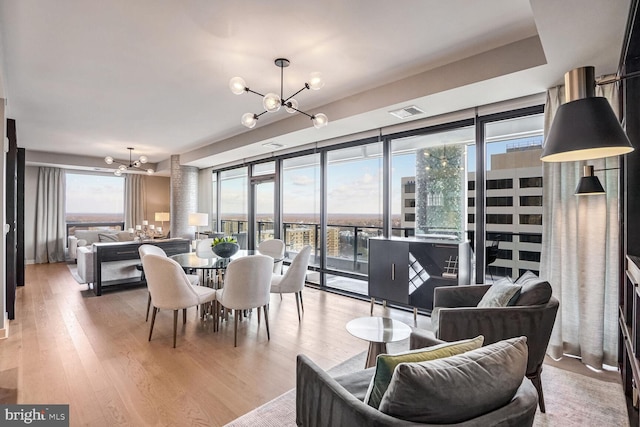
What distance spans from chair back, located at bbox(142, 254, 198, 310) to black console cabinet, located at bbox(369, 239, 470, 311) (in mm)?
2239

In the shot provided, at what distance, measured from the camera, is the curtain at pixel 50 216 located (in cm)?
789

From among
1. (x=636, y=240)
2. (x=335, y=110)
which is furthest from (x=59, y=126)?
(x=636, y=240)

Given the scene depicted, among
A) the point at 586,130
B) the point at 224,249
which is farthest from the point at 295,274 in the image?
the point at 586,130

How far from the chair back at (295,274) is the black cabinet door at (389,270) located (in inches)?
36.1

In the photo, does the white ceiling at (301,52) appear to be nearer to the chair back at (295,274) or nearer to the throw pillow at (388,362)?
the chair back at (295,274)

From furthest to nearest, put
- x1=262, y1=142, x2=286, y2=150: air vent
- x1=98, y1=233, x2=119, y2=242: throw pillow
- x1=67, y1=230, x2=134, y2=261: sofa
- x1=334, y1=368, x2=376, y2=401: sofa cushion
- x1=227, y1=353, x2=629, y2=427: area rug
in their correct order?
1. x1=98, y1=233, x2=119, y2=242: throw pillow
2. x1=67, y1=230, x2=134, y2=261: sofa
3. x1=262, y1=142, x2=286, y2=150: air vent
4. x1=227, y1=353, x2=629, y2=427: area rug
5. x1=334, y1=368, x2=376, y2=401: sofa cushion

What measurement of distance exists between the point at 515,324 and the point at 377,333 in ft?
2.87

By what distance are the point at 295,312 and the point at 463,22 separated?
3.48 m

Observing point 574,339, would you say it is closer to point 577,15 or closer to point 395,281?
point 395,281

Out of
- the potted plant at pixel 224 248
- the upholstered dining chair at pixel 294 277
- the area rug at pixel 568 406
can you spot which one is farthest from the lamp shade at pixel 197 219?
the area rug at pixel 568 406

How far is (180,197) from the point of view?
304 inches

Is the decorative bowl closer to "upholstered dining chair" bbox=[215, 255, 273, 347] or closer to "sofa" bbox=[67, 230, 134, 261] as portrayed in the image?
"upholstered dining chair" bbox=[215, 255, 273, 347]

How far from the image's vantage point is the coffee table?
2137mm

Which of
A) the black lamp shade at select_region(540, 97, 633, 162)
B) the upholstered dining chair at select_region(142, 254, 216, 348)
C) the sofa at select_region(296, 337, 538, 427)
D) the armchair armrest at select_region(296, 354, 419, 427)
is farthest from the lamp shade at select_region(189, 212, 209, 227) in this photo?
the black lamp shade at select_region(540, 97, 633, 162)
